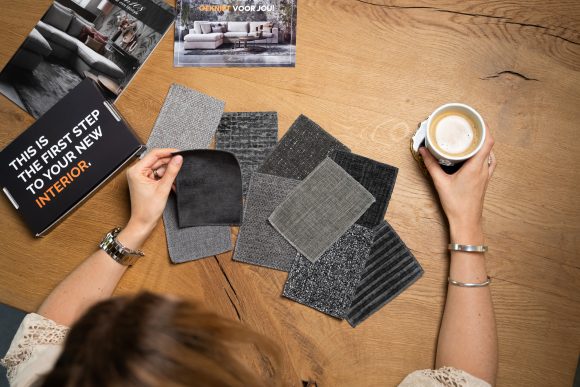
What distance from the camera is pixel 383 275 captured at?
0.85m

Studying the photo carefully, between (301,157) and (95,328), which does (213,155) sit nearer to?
(301,157)

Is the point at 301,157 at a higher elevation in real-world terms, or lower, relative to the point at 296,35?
lower

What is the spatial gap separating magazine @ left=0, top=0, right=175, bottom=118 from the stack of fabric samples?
4.9 inches

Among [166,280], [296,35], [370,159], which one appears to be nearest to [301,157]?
[370,159]

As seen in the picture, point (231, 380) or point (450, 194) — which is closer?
point (231, 380)

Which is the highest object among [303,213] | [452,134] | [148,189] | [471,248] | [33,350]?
[452,134]

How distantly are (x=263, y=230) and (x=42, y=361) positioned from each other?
42cm

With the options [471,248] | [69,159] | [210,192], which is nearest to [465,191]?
[471,248]

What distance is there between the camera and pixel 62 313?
0.81 metres

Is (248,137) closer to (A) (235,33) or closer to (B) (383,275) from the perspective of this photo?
(A) (235,33)

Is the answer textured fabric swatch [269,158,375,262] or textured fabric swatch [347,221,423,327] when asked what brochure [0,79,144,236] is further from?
textured fabric swatch [347,221,423,327]

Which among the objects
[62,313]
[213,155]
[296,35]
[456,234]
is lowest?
[62,313]

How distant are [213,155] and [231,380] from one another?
17.3 inches

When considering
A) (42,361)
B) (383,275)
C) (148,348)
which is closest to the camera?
(148,348)
